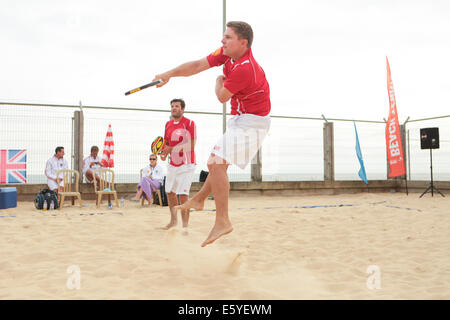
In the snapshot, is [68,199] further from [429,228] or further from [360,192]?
[360,192]

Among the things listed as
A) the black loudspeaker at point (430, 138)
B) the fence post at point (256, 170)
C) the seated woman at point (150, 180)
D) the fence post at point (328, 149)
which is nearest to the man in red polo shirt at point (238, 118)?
the seated woman at point (150, 180)

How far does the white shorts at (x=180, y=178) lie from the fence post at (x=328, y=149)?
26.7 ft

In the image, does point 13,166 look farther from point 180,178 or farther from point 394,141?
point 394,141

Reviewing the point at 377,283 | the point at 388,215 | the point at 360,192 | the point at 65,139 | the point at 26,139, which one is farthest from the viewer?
the point at 360,192

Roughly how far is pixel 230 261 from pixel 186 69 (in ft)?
5.18

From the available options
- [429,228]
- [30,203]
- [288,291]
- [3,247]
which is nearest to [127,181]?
[30,203]

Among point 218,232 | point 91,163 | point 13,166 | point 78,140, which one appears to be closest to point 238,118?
point 218,232

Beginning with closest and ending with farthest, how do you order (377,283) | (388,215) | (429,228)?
(377,283) < (429,228) < (388,215)

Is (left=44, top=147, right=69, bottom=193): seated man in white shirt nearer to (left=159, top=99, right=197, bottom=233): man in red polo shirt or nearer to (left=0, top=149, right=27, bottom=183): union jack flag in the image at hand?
(left=0, top=149, right=27, bottom=183): union jack flag

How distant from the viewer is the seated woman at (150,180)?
8.14 metres

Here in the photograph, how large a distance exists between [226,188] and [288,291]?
2.68 feet

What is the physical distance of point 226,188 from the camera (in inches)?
103

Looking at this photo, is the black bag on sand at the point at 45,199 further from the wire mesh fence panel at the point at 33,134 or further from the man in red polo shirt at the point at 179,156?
the man in red polo shirt at the point at 179,156

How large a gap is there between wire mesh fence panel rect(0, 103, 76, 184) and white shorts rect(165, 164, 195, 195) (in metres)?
5.38
